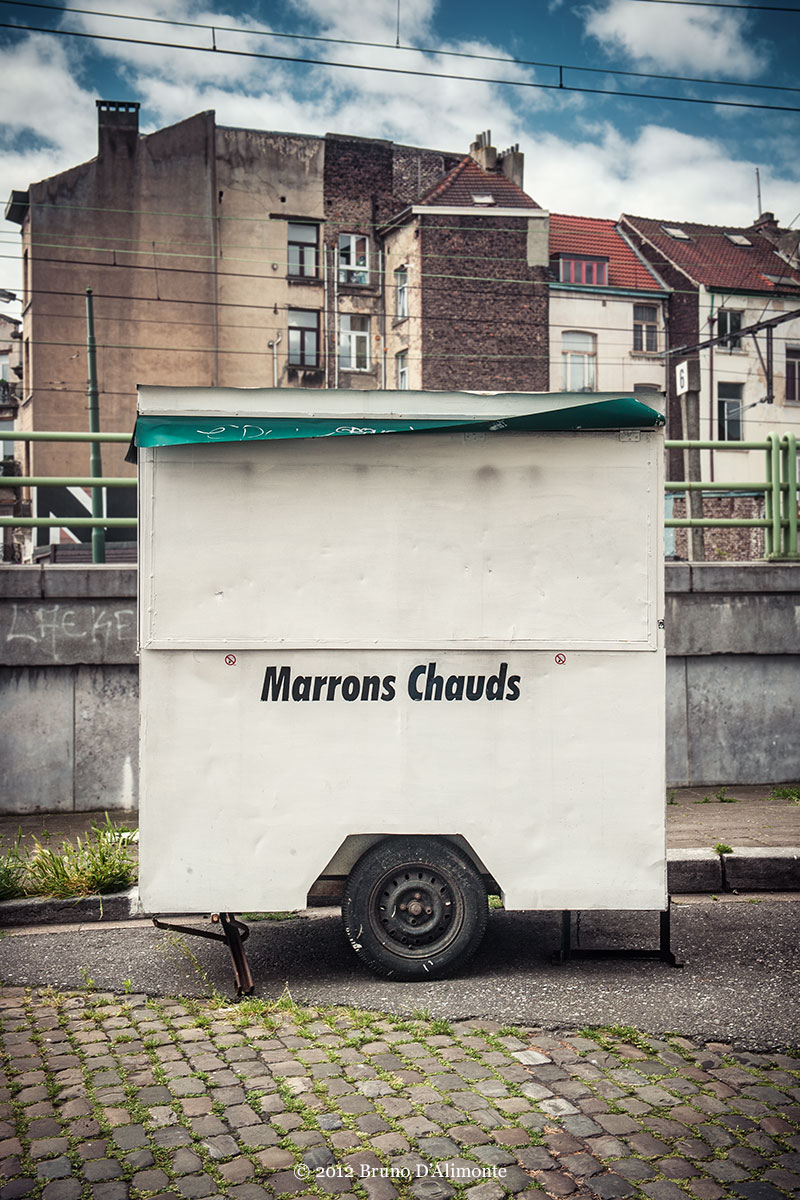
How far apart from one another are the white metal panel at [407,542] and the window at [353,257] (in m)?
41.5

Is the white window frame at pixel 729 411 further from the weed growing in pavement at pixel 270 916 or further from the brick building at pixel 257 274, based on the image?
the weed growing in pavement at pixel 270 916

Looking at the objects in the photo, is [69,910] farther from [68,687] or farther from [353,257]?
[353,257]

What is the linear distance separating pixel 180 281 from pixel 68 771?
36631mm

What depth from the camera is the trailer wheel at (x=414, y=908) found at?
17.8 feet

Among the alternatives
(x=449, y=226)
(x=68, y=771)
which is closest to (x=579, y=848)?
(x=68, y=771)

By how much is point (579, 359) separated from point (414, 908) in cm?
4089

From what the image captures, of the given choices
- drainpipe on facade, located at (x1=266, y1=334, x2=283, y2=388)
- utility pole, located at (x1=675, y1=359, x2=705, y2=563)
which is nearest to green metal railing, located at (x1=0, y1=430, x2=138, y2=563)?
utility pole, located at (x1=675, y1=359, x2=705, y2=563)

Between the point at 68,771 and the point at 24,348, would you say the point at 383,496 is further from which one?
the point at 24,348

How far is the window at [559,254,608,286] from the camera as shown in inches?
1759

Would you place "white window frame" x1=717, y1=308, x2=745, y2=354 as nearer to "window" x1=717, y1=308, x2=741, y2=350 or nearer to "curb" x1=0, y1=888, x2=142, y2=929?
"window" x1=717, y1=308, x2=741, y2=350

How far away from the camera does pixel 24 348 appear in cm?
4247

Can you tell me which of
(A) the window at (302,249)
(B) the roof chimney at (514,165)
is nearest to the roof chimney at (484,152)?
(B) the roof chimney at (514,165)

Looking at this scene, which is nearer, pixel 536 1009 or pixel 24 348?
pixel 536 1009

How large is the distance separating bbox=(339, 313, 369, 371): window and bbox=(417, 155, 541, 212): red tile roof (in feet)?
17.3
